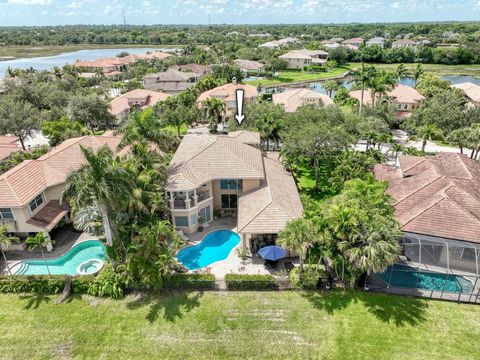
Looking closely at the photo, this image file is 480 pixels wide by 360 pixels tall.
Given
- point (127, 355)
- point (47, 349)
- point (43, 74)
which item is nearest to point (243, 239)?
point (127, 355)

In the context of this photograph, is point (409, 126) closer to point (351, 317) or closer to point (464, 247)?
point (464, 247)

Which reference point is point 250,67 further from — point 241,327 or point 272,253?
point 241,327

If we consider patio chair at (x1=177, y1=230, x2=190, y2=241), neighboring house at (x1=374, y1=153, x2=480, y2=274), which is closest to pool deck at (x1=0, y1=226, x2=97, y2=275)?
patio chair at (x1=177, y1=230, x2=190, y2=241)

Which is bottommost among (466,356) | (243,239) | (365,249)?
(466,356)

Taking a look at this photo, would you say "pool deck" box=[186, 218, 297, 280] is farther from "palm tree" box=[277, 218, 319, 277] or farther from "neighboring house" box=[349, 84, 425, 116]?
"neighboring house" box=[349, 84, 425, 116]

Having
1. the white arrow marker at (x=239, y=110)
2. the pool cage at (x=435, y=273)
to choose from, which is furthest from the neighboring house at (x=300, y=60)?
the pool cage at (x=435, y=273)
